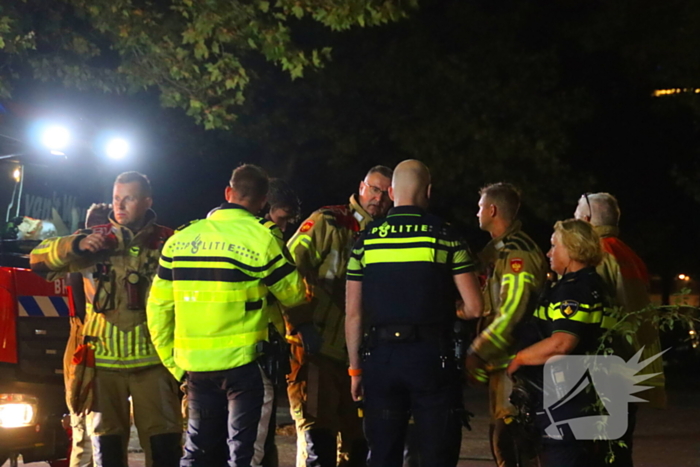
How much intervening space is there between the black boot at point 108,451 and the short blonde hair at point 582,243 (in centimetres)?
296

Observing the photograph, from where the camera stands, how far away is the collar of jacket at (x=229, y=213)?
16.9ft

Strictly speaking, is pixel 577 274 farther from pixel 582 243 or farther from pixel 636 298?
pixel 636 298

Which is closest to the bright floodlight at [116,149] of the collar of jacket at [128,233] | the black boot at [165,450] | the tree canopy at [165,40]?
→ the tree canopy at [165,40]

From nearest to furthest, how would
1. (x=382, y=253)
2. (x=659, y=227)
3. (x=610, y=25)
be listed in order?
(x=382, y=253)
(x=610, y=25)
(x=659, y=227)

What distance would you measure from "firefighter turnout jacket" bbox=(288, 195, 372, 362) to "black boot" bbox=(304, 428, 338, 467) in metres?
0.49

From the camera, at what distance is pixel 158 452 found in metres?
5.76

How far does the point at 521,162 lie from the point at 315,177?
12.6 feet

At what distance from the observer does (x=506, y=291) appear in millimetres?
5527

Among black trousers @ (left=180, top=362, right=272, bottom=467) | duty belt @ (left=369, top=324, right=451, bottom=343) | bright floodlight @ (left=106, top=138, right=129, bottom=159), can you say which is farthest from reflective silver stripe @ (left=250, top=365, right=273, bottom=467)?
bright floodlight @ (left=106, top=138, right=129, bottom=159)

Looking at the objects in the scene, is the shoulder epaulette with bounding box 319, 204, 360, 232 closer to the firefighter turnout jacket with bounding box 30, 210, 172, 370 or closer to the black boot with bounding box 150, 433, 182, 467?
the firefighter turnout jacket with bounding box 30, 210, 172, 370

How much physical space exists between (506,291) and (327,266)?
50.0 inches

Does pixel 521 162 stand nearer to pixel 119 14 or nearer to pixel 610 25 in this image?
pixel 610 25

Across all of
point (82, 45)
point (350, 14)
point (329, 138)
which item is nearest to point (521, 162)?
point (329, 138)

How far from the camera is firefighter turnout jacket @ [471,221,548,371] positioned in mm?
5395
